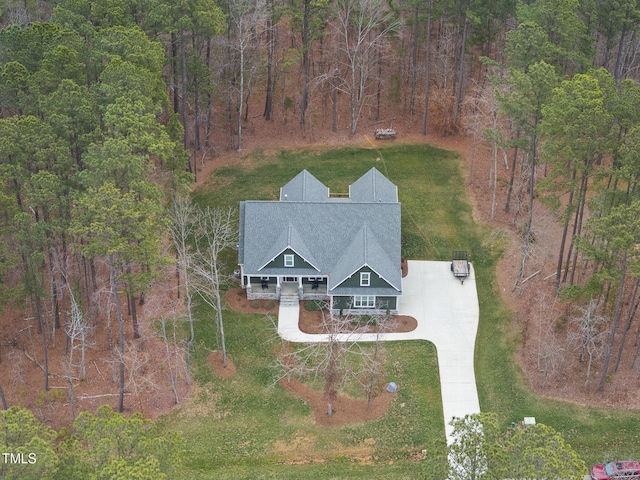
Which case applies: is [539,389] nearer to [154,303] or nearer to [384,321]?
[384,321]

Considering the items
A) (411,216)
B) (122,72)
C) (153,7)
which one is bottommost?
(411,216)

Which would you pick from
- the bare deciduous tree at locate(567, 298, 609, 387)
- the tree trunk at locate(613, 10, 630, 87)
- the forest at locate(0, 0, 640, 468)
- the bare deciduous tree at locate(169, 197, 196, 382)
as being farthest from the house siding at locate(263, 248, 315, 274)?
the tree trunk at locate(613, 10, 630, 87)

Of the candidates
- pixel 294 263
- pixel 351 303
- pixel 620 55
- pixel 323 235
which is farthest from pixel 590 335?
pixel 620 55

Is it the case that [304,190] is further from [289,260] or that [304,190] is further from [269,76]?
[269,76]

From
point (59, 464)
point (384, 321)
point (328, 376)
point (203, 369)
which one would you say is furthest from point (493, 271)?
point (59, 464)

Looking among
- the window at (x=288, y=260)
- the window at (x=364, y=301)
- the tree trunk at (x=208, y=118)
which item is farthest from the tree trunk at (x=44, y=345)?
the tree trunk at (x=208, y=118)
